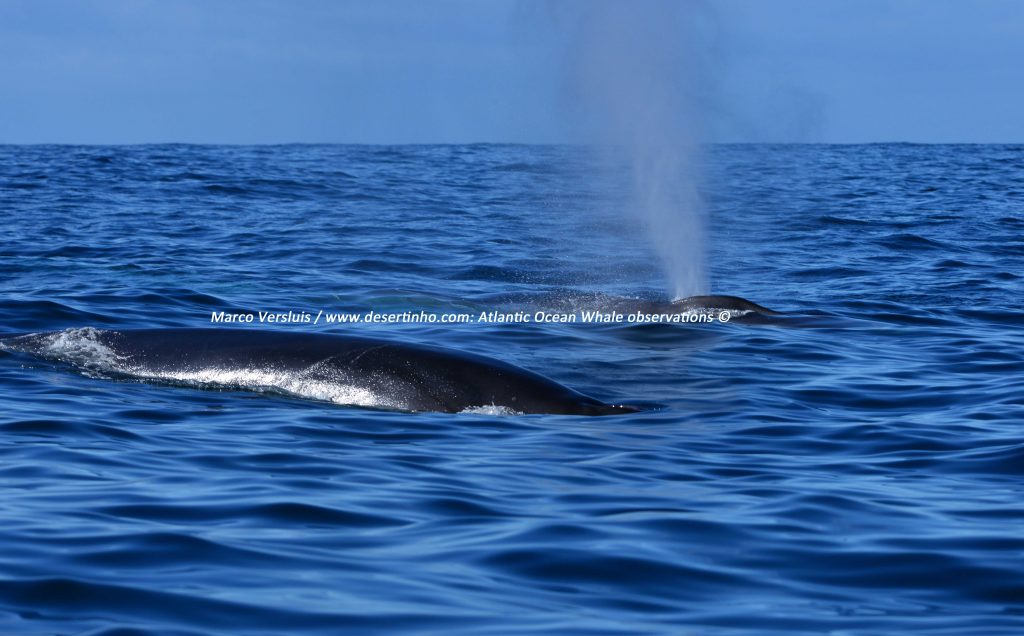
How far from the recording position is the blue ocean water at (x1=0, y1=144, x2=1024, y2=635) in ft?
22.2

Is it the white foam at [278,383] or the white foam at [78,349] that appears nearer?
the white foam at [278,383]

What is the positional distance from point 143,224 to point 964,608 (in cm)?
2781

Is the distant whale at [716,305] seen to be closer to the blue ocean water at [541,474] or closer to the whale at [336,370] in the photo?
the blue ocean water at [541,474]

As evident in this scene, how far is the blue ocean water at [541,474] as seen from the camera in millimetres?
6754

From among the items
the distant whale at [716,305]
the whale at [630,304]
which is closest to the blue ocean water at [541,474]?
the whale at [630,304]

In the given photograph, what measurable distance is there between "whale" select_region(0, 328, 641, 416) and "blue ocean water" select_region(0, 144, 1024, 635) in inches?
10.4

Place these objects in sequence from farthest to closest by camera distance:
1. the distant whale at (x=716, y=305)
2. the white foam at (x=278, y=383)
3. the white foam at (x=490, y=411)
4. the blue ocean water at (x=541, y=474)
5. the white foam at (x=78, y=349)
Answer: the distant whale at (x=716, y=305), the white foam at (x=78, y=349), the white foam at (x=278, y=383), the white foam at (x=490, y=411), the blue ocean water at (x=541, y=474)

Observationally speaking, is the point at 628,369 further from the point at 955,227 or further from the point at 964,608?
the point at 955,227

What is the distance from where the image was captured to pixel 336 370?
12523mm

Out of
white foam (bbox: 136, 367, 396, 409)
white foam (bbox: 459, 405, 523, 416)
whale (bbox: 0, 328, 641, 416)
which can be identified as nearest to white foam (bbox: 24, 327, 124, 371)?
whale (bbox: 0, 328, 641, 416)

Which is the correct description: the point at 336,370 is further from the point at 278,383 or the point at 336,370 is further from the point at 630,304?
the point at 630,304

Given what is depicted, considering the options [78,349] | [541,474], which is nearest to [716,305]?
[78,349]

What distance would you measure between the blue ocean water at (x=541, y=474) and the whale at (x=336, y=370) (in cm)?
26

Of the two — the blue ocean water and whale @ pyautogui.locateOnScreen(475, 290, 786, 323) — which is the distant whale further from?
the blue ocean water
